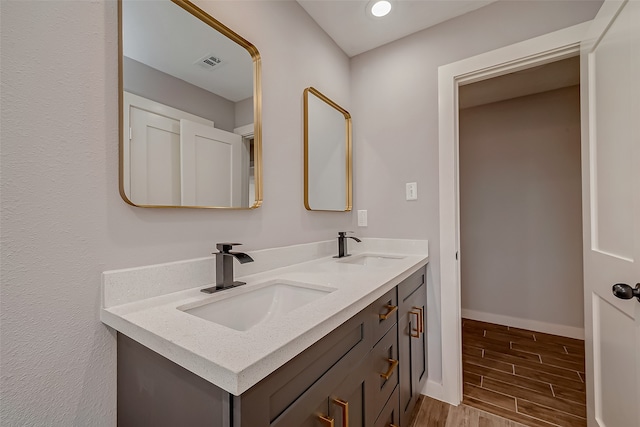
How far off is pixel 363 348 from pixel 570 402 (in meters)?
1.66

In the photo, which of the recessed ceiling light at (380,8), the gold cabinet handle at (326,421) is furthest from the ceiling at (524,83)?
the gold cabinet handle at (326,421)

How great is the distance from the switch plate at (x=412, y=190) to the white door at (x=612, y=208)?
781 millimetres

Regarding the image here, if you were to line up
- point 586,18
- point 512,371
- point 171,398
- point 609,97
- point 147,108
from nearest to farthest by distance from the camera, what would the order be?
point 171,398 < point 147,108 < point 609,97 < point 586,18 < point 512,371

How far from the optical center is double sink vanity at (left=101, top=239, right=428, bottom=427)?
21.2 inches

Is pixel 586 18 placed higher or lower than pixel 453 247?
higher

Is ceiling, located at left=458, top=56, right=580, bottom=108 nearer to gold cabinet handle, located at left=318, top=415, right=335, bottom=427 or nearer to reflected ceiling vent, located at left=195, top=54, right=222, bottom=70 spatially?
reflected ceiling vent, located at left=195, top=54, right=222, bottom=70

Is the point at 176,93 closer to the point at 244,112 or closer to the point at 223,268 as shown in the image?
the point at 244,112

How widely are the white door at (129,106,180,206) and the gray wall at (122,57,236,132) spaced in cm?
7

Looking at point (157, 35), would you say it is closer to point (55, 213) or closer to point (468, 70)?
point (55, 213)

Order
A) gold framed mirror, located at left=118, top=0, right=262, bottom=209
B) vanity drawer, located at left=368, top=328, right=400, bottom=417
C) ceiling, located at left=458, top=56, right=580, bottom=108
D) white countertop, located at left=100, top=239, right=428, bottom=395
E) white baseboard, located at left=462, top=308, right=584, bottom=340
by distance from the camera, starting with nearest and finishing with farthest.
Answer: white countertop, located at left=100, top=239, right=428, bottom=395
gold framed mirror, located at left=118, top=0, right=262, bottom=209
vanity drawer, located at left=368, top=328, right=400, bottom=417
ceiling, located at left=458, top=56, right=580, bottom=108
white baseboard, located at left=462, top=308, right=584, bottom=340

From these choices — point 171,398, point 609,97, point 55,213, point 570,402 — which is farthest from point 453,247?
point 55,213

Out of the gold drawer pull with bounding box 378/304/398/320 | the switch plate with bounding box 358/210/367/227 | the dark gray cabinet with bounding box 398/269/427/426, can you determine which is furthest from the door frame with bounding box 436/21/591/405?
the gold drawer pull with bounding box 378/304/398/320

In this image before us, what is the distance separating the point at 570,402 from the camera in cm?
162

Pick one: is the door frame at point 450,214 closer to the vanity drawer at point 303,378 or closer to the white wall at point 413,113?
→ the white wall at point 413,113
